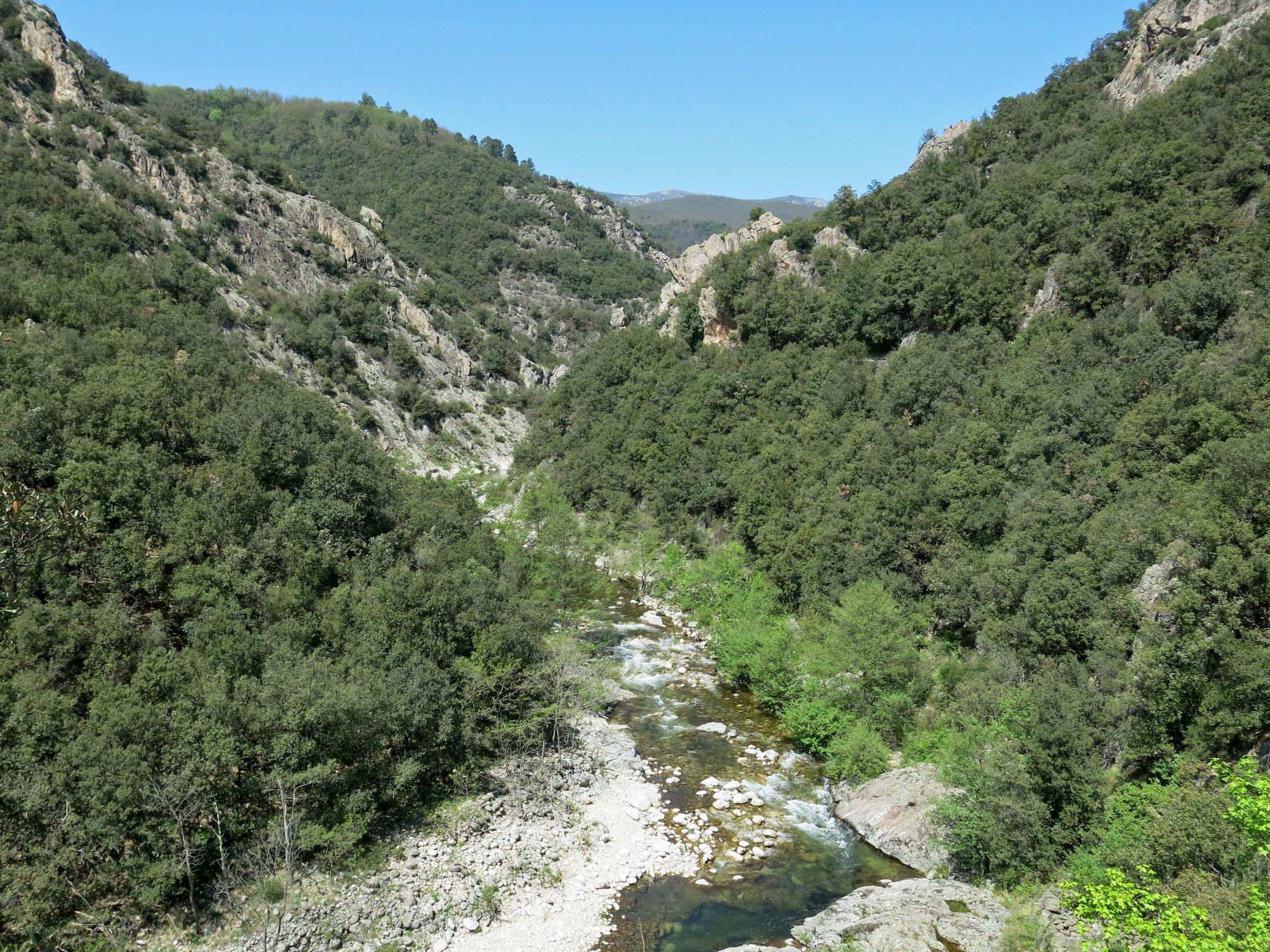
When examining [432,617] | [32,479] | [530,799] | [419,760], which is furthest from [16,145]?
[530,799]

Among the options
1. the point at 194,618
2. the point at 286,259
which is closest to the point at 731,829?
the point at 194,618

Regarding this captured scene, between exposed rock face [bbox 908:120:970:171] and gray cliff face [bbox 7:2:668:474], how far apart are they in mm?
54310

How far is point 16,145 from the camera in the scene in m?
48.8

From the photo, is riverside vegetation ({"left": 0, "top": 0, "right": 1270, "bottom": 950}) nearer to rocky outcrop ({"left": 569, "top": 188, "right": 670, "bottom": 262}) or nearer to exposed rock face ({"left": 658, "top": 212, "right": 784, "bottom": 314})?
exposed rock face ({"left": 658, "top": 212, "right": 784, "bottom": 314})

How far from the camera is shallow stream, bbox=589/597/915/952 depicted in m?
19.2

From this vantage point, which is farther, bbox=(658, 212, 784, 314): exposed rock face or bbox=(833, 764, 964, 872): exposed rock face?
bbox=(658, 212, 784, 314): exposed rock face

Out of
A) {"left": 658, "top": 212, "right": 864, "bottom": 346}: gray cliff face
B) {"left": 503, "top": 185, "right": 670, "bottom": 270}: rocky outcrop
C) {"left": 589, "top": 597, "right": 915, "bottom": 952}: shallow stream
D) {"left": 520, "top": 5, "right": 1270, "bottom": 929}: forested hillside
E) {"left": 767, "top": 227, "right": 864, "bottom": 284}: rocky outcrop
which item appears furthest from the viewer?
{"left": 503, "top": 185, "right": 670, "bottom": 270}: rocky outcrop

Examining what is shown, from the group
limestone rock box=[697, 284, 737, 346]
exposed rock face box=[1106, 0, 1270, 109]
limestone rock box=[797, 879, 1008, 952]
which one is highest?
exposed rock face box=[1106, 0, 1270, 109]

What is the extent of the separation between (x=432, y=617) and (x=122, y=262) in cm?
3683

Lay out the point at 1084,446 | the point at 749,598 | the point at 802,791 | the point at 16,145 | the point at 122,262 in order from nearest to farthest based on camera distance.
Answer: the point at 802,791
the point at 1084,446
the point at 749,598
the point at 122,262
the point at 16,145

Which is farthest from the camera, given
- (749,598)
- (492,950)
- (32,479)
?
(749,598)

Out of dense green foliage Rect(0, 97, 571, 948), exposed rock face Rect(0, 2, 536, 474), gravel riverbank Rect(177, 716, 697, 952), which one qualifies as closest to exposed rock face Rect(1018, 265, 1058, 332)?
dense green foliage Rect(0, 97, 571, 948)

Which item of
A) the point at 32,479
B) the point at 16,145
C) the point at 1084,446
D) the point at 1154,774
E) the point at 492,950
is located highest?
the point at 16,145

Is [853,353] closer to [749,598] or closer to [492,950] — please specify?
[749,598]
